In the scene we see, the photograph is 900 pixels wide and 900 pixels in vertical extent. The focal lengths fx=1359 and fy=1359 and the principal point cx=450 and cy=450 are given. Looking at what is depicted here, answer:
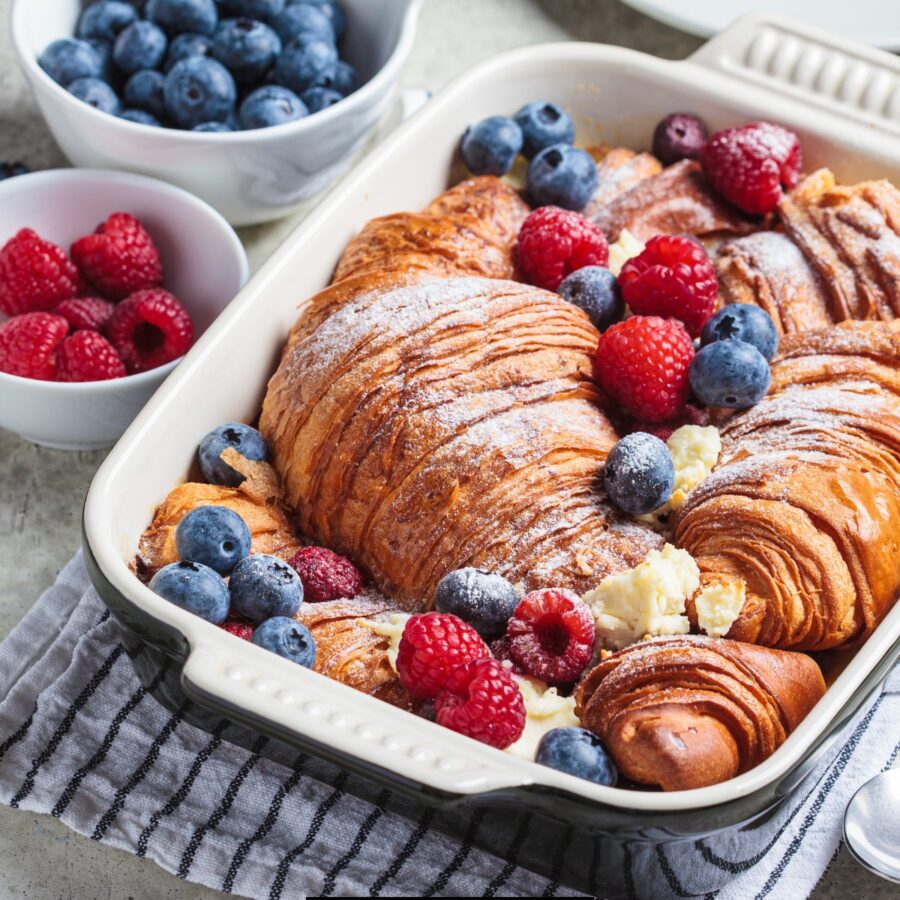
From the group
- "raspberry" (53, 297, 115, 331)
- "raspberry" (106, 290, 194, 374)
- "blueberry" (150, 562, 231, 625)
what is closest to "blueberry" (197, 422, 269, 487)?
"blueberry" (150, 562, 231, 625)

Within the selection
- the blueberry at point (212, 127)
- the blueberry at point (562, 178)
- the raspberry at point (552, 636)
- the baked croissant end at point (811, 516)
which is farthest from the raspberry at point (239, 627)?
the blueberry at point (212, 127)

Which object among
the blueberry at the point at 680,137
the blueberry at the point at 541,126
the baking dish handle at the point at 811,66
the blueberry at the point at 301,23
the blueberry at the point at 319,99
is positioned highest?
the baking dish handle at the point at 811,66

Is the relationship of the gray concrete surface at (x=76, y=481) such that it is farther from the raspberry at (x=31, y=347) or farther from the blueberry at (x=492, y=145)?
the blueberry at (x=492, y=145)

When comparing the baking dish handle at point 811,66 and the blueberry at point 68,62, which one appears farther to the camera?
the blueberry at point 68,62

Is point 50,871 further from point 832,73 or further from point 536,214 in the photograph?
point 832,73

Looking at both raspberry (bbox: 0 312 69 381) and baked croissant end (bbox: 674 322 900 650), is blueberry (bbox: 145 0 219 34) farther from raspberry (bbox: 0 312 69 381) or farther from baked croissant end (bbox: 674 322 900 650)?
baked croissant end (bbox: 674 322 900 650)

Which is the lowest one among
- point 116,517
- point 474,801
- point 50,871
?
point 50,871

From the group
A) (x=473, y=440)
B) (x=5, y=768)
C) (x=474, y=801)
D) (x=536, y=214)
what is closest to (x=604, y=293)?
(x=536, y=214)
